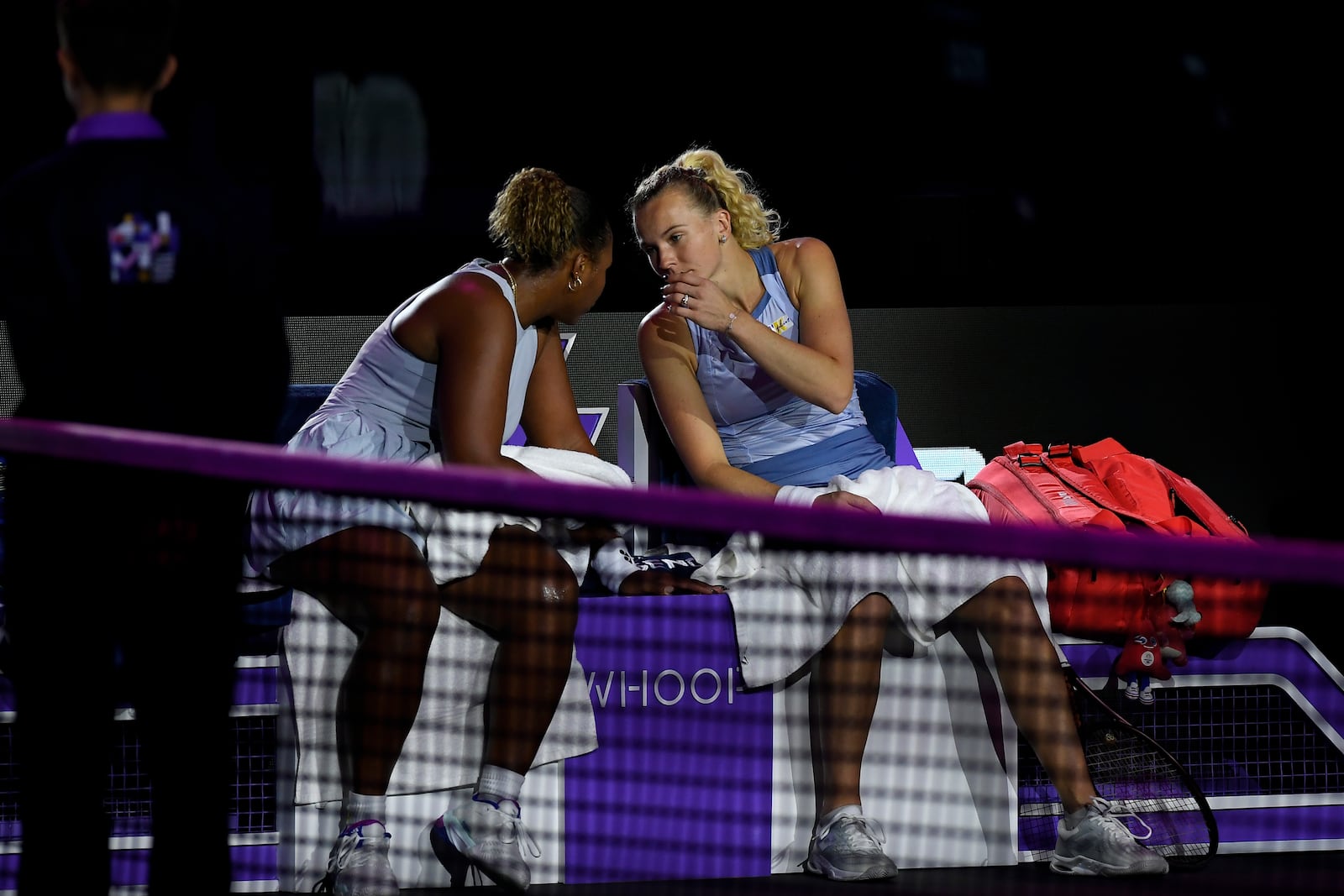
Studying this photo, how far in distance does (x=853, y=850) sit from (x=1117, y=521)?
908 mm

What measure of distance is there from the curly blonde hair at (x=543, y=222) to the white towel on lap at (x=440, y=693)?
607 mm

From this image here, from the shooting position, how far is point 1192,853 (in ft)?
6.35

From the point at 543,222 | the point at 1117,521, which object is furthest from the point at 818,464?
the point at 543,222

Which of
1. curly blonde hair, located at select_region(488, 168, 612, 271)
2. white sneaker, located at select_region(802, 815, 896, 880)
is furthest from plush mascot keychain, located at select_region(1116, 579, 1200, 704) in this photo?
curly blonde hair, located at select_region(488, 168, 612, 271)

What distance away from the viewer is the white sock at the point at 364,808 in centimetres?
170

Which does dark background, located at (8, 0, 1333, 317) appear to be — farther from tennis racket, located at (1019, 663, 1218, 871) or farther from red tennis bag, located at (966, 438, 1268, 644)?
tennis racket, located at (1019, 663, 1218, 871)

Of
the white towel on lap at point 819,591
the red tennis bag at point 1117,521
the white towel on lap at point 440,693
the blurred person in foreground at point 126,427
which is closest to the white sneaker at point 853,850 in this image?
the white towel on lap at point 819,591

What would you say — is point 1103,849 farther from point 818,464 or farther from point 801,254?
point 801,254

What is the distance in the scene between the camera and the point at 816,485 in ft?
8.16

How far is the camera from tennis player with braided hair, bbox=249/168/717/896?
1.76 meters

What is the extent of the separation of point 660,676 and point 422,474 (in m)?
1.06

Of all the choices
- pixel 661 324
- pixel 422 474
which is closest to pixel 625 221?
pixel 661 324

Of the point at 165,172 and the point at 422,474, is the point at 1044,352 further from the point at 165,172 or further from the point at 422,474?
the point at 422,474

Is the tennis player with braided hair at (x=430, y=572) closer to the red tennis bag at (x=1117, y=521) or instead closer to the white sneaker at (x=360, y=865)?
the white sneaker at (x=360, y=865)
